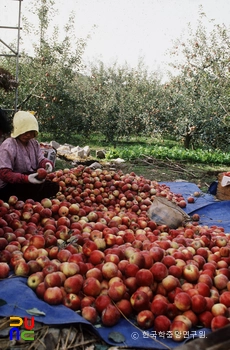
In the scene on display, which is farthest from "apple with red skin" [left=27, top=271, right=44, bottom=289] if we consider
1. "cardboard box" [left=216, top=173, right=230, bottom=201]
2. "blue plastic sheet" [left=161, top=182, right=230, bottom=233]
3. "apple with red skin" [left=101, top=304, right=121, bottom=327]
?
"cardboard box" [left=216, top=173, right=230, bottom=201]

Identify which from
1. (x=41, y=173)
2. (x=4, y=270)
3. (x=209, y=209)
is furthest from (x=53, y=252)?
(x=209, y=209)

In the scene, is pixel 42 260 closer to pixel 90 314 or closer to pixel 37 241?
pixel 37 241

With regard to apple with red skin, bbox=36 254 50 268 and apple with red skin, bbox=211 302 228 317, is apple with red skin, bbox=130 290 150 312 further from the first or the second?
apple with red skin, bbox=36 254 50 268

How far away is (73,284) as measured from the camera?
7.27 feet

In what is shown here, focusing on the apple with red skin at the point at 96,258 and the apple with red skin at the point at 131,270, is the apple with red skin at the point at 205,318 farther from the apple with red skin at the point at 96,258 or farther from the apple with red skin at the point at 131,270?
the apple with red skin at the point at 96,258

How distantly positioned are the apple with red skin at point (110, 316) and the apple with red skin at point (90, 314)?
47 mm

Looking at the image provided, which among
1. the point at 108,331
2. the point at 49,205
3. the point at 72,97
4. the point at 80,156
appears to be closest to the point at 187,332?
the point at 108,331

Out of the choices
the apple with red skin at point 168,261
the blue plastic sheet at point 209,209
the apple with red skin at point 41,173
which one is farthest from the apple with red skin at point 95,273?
the blue plastic sheet at point 209,209

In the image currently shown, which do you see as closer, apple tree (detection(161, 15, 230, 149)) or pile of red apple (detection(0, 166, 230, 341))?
pile of red apple (detection(0, 166, 230, 341))

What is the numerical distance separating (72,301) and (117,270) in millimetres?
370

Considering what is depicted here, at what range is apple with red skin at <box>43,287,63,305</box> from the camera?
2139 millimetres

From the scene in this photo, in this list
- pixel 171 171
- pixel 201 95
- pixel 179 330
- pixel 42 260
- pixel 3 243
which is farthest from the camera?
pixel 201 95

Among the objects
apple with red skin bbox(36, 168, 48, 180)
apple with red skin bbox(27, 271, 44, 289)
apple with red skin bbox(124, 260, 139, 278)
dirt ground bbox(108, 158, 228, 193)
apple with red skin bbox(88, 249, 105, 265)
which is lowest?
dirt ground bbox(108, 158, 228, 193)

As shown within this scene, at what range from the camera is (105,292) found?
2242 mm
